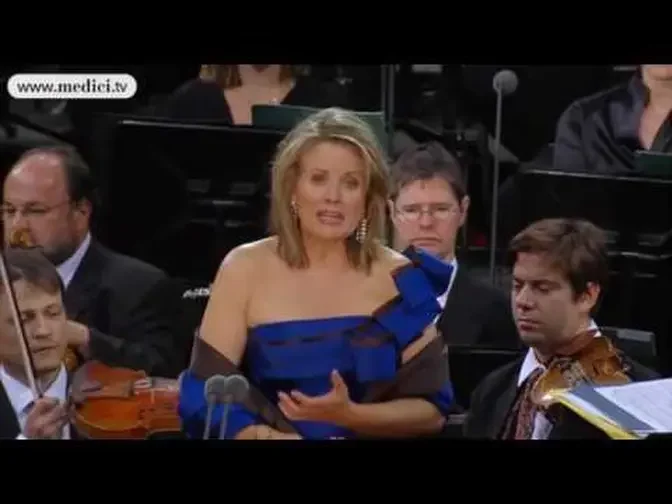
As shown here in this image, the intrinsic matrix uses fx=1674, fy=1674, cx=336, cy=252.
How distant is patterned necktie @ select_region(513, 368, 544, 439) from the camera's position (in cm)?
416

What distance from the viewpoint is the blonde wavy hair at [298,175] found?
4074 mm

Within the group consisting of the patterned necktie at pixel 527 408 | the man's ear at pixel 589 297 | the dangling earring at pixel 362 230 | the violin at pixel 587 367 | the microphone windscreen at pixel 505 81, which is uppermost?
the microphone windscreen at pixel 505 81

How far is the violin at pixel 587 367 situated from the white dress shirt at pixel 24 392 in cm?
118

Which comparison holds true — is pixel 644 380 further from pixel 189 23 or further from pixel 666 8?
pixel 189 23

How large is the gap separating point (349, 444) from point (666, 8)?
4.46 feet

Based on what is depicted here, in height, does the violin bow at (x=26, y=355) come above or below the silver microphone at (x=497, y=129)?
below

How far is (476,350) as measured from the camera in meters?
4.14

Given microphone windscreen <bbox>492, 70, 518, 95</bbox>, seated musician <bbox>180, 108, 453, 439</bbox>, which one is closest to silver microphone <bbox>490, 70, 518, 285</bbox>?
microphone windscreen <bbox>492, 70, 518, 95</bbox>

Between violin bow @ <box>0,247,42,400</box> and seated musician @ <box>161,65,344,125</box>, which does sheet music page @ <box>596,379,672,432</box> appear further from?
violin bow @ <box>0,247,42,400</box>

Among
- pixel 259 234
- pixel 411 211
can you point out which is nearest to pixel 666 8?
pixel 411 211

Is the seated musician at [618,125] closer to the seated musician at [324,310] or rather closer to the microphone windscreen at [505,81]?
the microphone windscreen at [505,81]

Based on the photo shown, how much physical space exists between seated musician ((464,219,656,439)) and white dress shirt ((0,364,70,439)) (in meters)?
1.00

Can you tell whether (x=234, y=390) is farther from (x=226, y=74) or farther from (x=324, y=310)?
(x=226, y=74)

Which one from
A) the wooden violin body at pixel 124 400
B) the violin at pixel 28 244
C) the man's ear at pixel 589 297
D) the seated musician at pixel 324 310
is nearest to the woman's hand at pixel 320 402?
the seated musician at pixel 324 310
